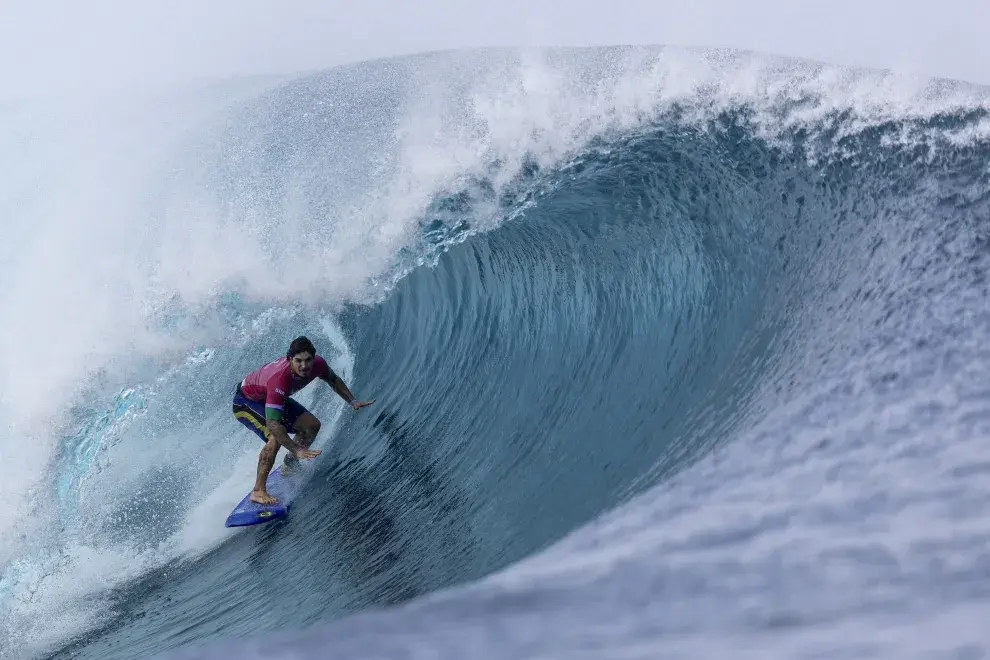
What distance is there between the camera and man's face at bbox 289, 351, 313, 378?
5.13 meters

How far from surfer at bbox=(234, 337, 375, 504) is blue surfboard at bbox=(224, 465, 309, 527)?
0.06 metres

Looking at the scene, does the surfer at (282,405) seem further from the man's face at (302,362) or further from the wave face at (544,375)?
the wave face at (544,375)

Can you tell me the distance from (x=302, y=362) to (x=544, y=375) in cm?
155

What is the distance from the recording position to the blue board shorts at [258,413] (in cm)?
588

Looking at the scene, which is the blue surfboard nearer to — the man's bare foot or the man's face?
the man's bare foot

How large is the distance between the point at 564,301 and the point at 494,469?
178 centimetres

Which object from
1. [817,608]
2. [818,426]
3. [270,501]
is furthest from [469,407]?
[817,608]

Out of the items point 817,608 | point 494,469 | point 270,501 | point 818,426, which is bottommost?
point 817,608

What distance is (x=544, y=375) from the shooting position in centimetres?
546

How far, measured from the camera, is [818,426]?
381cm

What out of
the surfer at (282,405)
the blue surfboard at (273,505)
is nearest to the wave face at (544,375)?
the blue surfboard at (273,505)

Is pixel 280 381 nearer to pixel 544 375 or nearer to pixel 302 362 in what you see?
pixel 302 362

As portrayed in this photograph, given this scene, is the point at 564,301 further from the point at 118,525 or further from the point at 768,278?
the point at 118,525

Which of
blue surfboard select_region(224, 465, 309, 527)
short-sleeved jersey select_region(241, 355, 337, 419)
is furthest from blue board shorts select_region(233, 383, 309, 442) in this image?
blue surfboard select_region(224, 465, 309, 527)
